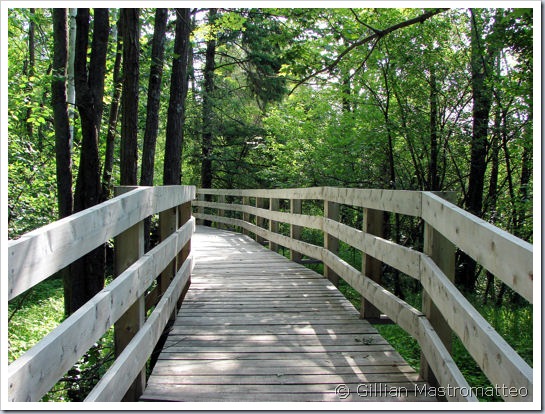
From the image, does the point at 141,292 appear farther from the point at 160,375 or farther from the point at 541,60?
the point at 541,60

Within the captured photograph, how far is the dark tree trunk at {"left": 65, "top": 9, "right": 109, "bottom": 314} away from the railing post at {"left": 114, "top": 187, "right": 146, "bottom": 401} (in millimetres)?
3563

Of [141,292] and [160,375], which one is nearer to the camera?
[141,292]

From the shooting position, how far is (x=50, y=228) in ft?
5.05

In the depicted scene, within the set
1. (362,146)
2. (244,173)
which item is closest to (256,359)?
(362,146)

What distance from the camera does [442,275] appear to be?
2.42m

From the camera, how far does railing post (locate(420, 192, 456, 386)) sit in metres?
2.62

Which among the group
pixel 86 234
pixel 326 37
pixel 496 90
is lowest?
pixel 86 234

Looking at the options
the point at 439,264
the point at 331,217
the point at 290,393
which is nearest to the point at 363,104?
the point at 331,217

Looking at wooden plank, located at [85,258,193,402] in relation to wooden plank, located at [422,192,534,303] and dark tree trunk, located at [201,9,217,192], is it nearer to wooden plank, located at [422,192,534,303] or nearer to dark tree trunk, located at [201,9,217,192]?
wooden plank, located at [422,192,534,303]

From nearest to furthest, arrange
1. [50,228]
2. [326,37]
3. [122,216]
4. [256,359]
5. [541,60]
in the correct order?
[50,228] → [122,216] → [541,60] → [256,359] → [326,37]

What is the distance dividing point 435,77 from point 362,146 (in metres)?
1.47

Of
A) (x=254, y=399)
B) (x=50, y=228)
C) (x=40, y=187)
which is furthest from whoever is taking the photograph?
(x=40, y=187)

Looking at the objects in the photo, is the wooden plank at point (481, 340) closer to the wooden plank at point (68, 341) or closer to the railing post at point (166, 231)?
the wooden plank at point (68, 341)

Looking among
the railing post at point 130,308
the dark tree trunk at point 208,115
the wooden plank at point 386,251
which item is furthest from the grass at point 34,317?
the dark tree trunk at point 208,115
